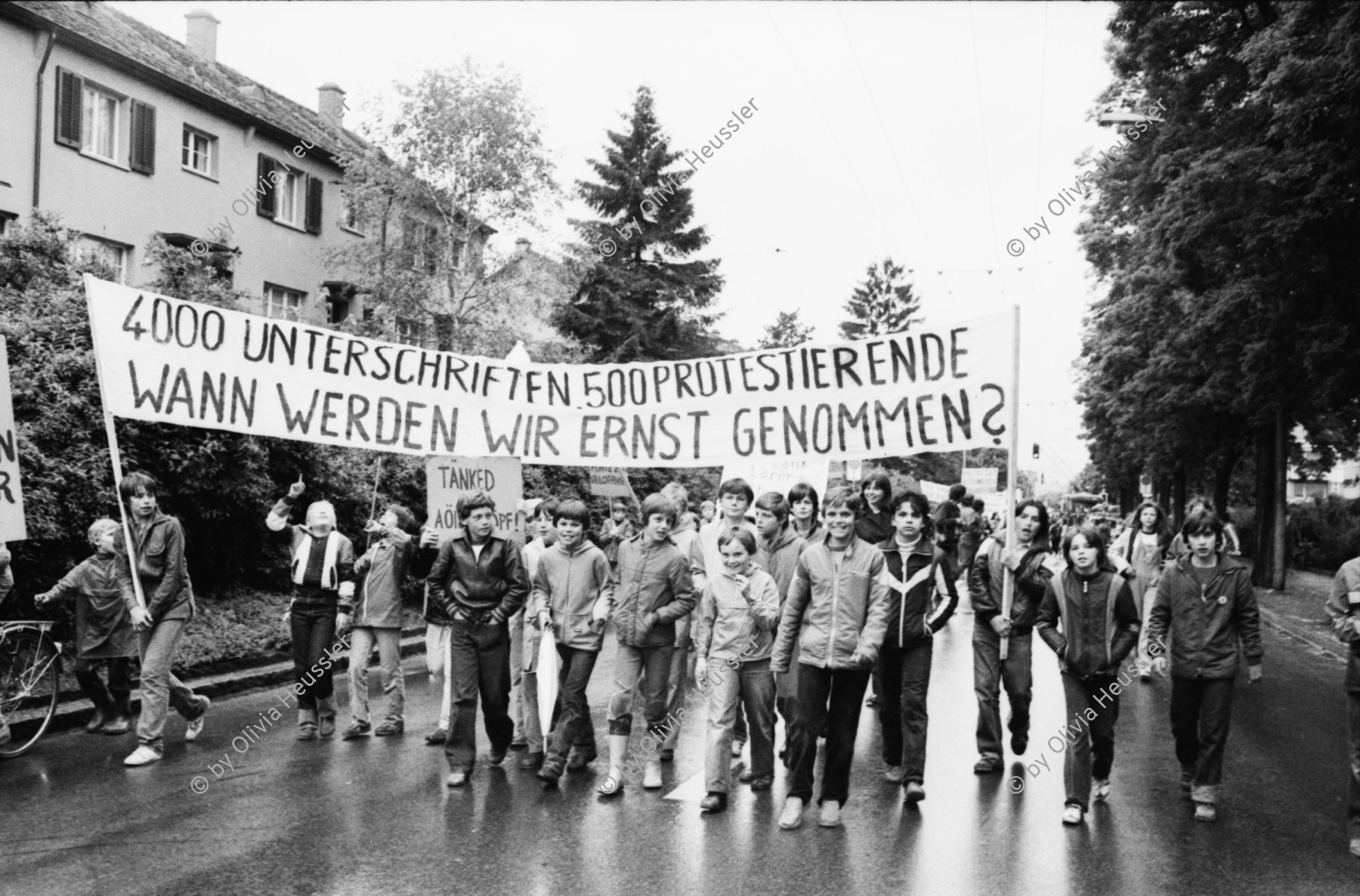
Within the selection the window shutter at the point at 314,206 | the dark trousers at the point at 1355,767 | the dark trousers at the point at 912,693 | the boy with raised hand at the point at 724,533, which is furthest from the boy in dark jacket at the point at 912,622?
the window shutter at the point at 314,206

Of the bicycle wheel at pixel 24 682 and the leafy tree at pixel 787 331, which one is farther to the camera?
the leafy tree at pixel 787 331

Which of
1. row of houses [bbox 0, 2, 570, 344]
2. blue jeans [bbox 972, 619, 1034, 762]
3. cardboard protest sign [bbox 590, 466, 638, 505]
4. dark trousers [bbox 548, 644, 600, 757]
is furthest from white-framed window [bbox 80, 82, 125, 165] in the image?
blue jeans [bbox 972, 619, 1034, 762]

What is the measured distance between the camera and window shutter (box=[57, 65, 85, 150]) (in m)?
24.0

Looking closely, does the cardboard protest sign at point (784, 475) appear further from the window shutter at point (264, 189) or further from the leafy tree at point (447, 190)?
the window shutter at point (264, 189)

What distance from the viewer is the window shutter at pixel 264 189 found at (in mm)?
30766

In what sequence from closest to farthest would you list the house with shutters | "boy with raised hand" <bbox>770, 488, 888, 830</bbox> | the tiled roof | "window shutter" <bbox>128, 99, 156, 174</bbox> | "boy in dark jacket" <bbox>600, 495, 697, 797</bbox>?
"boy with raised hand" <bbox>770, 488, 888, 830</bbox> < "boy in dark jacket" <bbox>600, 495, 697, 797</bbox> < the house with shutters < the tiled roof < "window shutter" <bbox>128, 99, 156, 174</bbox>

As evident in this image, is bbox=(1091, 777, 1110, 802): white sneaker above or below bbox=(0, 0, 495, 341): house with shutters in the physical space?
below

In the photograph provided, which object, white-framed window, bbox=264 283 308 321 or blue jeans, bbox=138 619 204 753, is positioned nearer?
blue jeans, bbox=138 619 204 753

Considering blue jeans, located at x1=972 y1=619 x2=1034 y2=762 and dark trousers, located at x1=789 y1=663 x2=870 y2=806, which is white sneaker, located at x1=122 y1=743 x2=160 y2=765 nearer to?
dark trousers, located at x1=789 y1=663 x2=870 y2=806

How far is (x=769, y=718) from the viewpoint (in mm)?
7309

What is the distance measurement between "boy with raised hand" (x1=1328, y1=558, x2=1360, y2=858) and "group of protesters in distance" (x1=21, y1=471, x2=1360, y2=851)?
0.02 m

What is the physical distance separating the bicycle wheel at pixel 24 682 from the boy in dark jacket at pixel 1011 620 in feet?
21.3

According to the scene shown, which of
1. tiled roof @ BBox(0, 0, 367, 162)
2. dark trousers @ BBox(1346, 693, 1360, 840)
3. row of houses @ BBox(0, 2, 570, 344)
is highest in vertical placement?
tiled roof @ BBox(0, 0, 367, 162)

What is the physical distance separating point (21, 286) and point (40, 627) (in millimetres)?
7144
